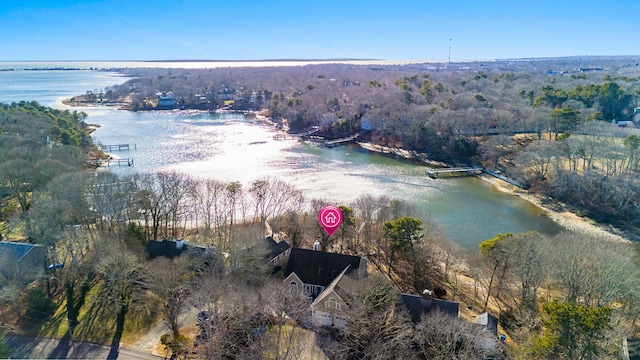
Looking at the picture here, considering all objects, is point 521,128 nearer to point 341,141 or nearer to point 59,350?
point 341,141

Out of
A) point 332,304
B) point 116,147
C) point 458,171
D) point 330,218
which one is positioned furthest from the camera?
point 116,147

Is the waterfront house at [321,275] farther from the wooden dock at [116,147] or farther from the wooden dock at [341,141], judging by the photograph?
the wooden dock at [116,147]

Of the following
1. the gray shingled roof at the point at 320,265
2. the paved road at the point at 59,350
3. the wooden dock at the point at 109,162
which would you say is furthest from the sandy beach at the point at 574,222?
the wooden dock at the point at 109,162

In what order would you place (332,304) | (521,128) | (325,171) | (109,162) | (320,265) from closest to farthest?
(332,304)
(320,265)
(325,171)
(109,162)
(521,128)

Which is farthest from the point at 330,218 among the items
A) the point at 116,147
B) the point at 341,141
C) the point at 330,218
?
the point at 116,147

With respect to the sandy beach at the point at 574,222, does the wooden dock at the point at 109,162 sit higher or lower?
higher
